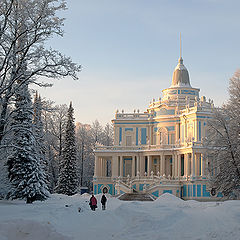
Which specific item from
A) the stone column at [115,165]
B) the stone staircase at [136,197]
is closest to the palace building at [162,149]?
the stone column at [115,165]

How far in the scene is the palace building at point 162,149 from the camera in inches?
1857

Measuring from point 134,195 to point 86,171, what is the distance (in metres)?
26.9

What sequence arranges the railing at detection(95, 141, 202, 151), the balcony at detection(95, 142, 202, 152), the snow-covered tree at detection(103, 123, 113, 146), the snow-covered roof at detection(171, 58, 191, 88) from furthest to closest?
the snow-covered tree at detection(103, 123, 113, 146)
the snow-covered roof at detection(171, 58, 191, 88)
the balcony at detection(95, 142, 202, 152)
the railing at detection(95, 141, 202, 151)

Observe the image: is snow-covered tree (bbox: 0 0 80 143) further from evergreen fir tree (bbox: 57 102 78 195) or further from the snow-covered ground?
evergreen fir tree (bbox: 57 102 78 195)

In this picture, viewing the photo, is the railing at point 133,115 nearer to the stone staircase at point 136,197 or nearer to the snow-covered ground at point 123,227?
the stone staircase at point 136,197

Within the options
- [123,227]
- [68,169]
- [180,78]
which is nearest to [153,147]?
[68,169]

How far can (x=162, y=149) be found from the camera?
51750 mm

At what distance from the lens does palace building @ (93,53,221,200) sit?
1857 inches

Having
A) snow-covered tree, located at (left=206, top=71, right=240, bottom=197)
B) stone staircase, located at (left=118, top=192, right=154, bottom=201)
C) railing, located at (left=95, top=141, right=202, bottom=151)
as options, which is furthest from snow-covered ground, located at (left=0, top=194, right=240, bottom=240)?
railing, located at (left=95, top=141, right=202, bottom=151)

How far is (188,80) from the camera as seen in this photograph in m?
60.5

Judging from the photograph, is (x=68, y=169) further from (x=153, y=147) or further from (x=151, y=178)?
(x=153, y=147)

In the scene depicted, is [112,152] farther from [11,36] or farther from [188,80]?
[11,36]

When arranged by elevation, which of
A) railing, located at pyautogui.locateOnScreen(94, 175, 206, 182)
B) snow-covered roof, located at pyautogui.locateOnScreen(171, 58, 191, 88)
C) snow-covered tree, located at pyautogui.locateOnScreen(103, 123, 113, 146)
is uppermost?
snow-covered roof, located at pyautogui.locateOnScreen(171, 58, 191, 88)

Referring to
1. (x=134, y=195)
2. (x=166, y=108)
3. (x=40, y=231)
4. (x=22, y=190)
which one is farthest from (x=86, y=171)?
(x=40, y=231)
